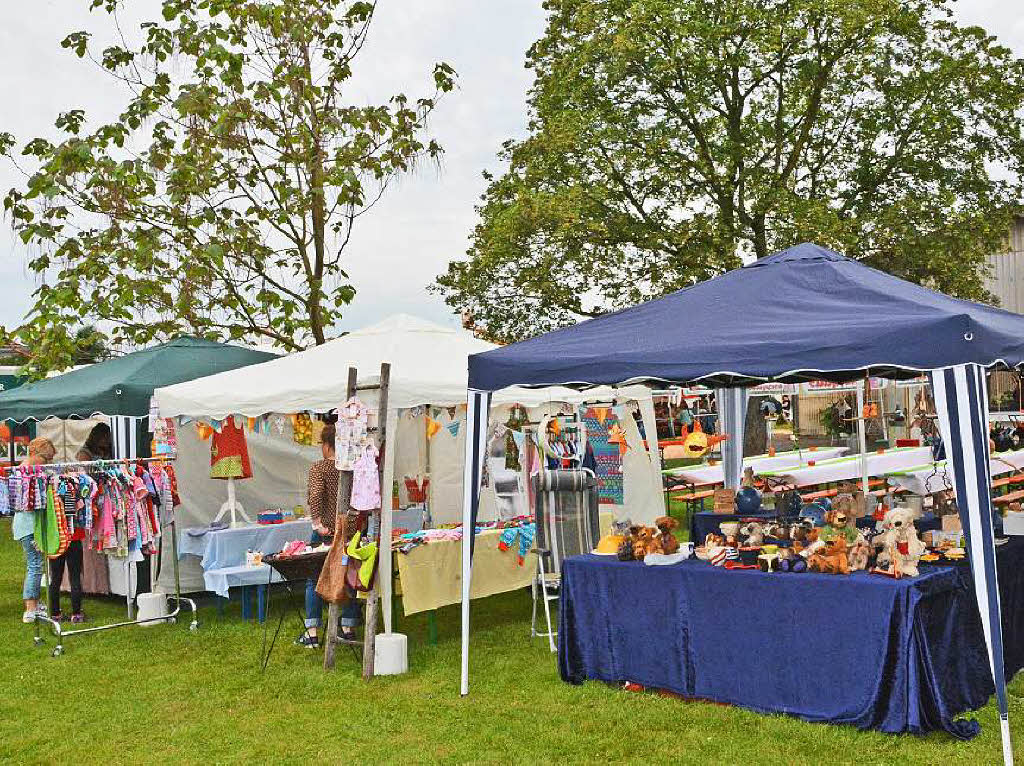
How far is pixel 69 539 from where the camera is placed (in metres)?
6.96

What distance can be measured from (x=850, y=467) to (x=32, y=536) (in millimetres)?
8641

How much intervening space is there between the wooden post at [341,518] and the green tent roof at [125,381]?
3.06 meters

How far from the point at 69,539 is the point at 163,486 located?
2.37 feet

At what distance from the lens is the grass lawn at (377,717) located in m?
4.52

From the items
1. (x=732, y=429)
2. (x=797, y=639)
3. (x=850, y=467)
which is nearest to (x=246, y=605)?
(x=732, y=429)

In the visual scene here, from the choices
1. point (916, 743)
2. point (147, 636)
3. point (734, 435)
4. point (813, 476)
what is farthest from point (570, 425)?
point (813, 476)

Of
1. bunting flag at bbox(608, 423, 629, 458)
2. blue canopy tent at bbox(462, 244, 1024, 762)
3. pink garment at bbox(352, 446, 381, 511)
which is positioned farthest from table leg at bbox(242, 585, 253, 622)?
bunting flag at bbox(608, 423, 629, 458)

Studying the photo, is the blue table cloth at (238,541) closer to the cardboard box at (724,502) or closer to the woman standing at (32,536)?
the woman standing at (32,536)

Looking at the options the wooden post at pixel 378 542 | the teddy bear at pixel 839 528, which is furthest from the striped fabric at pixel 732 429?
the wooden post at pixel 378 542

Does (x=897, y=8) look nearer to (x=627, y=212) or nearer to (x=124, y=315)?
(x=627, y=212)

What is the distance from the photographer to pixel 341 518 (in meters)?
6.08

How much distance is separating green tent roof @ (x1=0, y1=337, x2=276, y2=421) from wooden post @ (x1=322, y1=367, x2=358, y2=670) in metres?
3.06

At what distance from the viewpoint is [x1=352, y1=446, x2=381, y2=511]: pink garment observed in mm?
6020

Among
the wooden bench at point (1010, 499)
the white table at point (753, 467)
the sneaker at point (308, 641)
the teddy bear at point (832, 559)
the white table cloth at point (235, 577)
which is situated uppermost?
the white table at point (753, 467)
